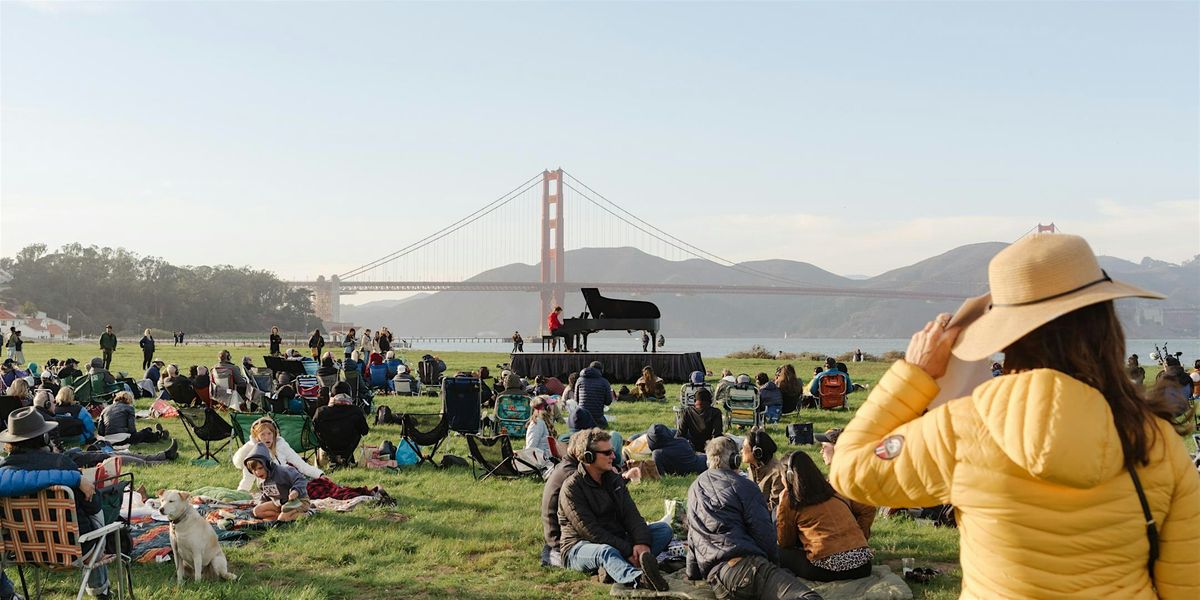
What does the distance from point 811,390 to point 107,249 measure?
3614 inches

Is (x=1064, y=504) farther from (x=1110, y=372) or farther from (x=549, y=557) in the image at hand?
(x=549, y=557)

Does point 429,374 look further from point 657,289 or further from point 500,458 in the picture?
point 657,289

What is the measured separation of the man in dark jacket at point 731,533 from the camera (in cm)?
507

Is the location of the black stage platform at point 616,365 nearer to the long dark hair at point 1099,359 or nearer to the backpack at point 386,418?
the backpack at point 386,418

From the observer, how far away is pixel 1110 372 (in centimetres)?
170

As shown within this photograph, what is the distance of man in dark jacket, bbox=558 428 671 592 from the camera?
19.0ft

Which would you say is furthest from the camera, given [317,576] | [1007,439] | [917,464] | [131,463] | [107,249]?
[107,249]

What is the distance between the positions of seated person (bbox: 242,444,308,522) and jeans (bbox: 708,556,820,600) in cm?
361

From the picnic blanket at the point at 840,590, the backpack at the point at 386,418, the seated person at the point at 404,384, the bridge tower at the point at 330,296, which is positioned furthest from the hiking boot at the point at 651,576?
the bridge tower at the point at 330,296

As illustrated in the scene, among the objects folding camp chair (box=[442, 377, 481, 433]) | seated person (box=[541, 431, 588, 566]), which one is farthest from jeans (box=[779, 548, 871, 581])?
folding camp chair (box=[442, 377, 481, 433])

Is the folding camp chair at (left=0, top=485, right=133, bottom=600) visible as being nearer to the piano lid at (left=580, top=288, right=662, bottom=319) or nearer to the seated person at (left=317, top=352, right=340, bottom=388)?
the seated person at (left=317, top=352, right=340, bottom=388)

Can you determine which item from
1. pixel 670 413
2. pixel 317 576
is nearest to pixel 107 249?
pixel 670 413

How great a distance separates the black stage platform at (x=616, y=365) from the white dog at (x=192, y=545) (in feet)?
51.4

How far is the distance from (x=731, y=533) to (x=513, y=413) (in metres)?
6.91
